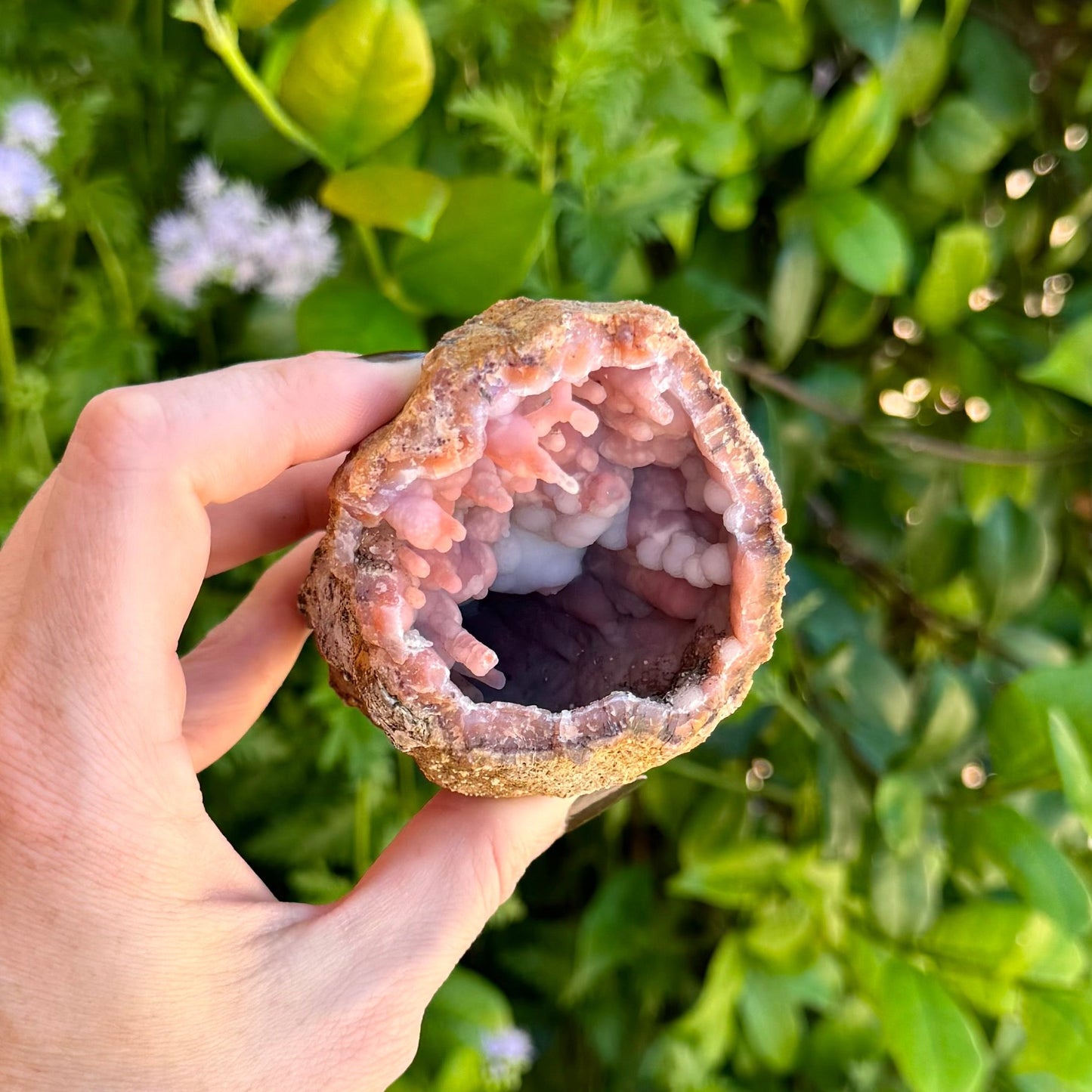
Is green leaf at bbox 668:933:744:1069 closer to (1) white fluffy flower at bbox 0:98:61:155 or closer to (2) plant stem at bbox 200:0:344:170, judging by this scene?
(2) plant stem at bbox 200:0:344:170

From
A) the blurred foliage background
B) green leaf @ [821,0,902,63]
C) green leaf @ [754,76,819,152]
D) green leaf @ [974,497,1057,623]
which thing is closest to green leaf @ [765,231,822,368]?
the blurred foliage background


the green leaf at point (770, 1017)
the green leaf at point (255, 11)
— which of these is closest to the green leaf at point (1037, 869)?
the green leaf at point (770, 1017)

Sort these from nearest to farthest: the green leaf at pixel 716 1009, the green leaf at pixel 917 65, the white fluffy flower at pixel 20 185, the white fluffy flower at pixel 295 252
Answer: the white fluffy flower at pixel 20 185, the white fluffy flower at pixel 295 252, the green leaf at pixel 917 65, the green leaf at pixel 716 1009

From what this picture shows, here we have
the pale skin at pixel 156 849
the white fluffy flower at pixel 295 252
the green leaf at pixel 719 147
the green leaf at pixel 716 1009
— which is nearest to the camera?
the pale skin at pixel 156 849

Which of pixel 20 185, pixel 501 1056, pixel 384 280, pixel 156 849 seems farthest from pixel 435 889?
pixel 20 185

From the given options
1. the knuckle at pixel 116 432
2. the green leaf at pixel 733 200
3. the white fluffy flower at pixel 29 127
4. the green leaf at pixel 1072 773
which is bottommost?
the green leaf at pixel 1072 773

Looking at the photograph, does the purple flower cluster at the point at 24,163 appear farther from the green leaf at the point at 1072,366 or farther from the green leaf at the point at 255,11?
the green leaf at the point at 1072,366

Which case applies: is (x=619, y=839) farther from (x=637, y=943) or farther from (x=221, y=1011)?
(x=221, y=1011)
